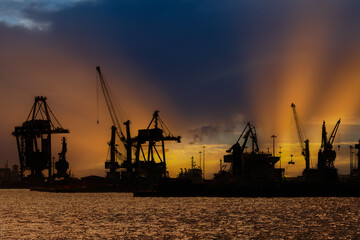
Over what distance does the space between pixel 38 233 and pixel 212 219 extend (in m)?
30.8

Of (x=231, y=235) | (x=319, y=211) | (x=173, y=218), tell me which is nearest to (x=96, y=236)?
(x=231, y=235)

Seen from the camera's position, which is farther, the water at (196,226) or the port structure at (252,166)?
the port structure at (252,166)

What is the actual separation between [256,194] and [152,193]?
101ft

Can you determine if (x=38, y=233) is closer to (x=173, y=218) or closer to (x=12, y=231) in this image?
(x=12, y=231)

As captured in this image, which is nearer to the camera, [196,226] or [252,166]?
[196,226]

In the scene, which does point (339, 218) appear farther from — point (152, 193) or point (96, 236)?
point (152, 193)

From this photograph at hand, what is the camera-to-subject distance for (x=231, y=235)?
74750 millimetres

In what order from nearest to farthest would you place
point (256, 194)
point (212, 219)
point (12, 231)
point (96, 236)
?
point (96, 236)
point (12, 231)
point (212, 219)
point (256, 194)

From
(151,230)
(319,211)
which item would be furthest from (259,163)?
(151,230)

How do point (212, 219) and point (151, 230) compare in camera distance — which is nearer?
point (151, 230)

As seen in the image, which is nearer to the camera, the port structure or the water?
the water

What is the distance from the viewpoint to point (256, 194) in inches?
7279

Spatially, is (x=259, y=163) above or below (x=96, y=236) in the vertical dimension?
above

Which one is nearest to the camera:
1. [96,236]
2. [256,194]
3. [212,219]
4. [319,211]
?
[96,236]
